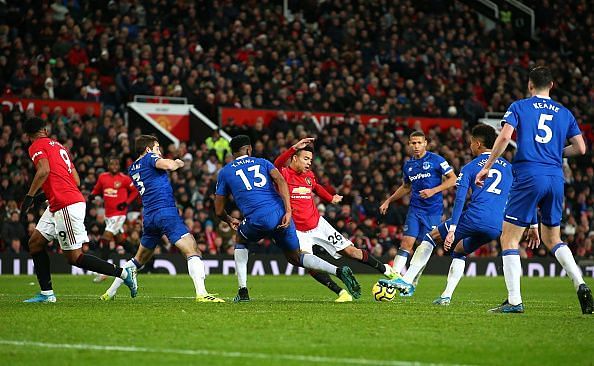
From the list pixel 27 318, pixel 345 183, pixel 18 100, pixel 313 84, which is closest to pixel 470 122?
pixel 313 84

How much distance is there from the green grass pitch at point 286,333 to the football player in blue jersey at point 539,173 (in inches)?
22.8

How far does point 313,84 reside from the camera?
105ft

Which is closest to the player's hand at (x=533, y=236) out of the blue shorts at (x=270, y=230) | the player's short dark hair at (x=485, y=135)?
the player's short dark hair at (x=485, y=135)

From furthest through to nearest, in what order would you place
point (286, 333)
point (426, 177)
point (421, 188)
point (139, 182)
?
point (421, 188) < point (426, 177) < point (139, 182) < point (286, 333)

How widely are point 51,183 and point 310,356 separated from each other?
695 centimetres

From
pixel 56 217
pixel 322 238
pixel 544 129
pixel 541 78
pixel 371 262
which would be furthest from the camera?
pixel 322 238

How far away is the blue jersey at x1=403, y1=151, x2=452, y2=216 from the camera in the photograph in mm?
15242

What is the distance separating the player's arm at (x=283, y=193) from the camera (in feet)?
43.1

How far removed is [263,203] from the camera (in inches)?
524

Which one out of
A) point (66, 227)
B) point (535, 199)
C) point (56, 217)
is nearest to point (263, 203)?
point (66, 227)

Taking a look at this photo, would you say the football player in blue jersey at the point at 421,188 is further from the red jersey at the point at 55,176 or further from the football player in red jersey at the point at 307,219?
the red jersey at the point at 55,176

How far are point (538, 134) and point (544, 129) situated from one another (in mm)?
96

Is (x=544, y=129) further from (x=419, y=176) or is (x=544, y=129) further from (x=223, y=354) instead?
(x=223, y=354)

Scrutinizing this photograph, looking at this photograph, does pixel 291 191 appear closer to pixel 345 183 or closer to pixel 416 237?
pixel 416 237
